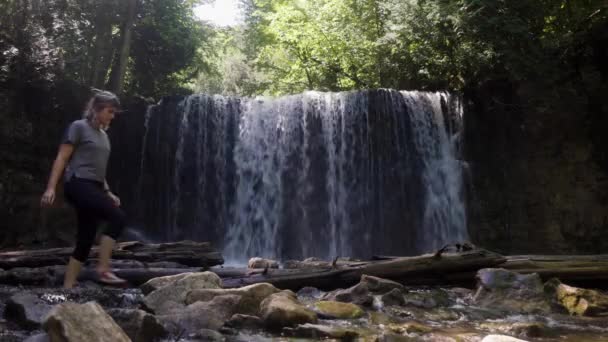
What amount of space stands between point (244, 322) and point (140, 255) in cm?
336

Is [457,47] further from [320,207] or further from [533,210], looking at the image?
[320,207]

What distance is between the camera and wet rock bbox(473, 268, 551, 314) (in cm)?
574

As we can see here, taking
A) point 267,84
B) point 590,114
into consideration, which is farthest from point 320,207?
Answer: point 267,84

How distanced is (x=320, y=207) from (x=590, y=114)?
767cm

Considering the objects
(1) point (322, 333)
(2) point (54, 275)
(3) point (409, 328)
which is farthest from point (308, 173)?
(1) point (322, 333)

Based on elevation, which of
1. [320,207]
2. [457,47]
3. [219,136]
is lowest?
[320,207]

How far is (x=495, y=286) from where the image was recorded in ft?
19.8

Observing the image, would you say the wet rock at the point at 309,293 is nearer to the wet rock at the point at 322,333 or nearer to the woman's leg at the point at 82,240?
the wet rock at the point at 322,333

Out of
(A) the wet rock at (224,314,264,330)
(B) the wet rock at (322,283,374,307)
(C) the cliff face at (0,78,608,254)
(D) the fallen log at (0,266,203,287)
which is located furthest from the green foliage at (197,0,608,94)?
(A) the wet rock at (224,314,264,330)

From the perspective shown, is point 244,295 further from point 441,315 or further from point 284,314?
point 441,315

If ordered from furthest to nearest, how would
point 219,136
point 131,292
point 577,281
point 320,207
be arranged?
point 219,136 → point 320,207 → point 577,281 → point 131,292

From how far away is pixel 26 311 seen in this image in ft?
12.8

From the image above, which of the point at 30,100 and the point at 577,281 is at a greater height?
the point at 30,100

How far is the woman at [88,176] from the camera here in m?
4.51
